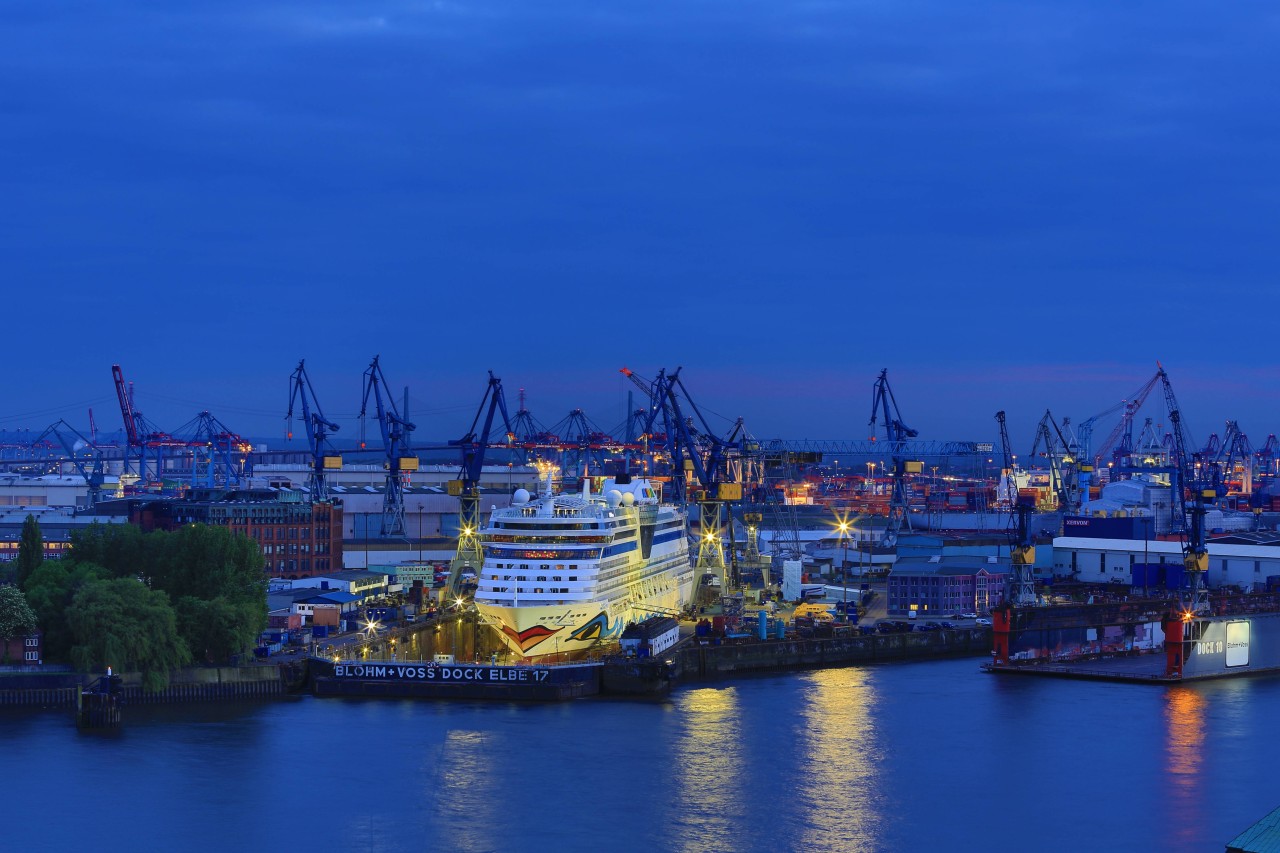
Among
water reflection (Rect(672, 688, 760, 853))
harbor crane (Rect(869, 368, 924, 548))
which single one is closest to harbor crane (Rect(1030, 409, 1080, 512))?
harbor crane (Rect(869, 368, 924, 548))

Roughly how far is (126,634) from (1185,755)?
12224 millimetres

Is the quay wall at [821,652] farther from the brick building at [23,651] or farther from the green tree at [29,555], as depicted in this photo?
the green tree at [29,555]

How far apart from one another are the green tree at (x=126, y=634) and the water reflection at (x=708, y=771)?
6272 mm

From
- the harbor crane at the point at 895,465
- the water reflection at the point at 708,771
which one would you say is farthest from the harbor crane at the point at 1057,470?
the water reflection at the point at 708,771

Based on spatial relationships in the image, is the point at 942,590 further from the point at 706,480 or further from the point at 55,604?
the point at 55,604

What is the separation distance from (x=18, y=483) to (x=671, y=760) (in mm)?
43613

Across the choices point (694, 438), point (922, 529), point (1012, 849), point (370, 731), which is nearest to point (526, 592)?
point (370, 731)

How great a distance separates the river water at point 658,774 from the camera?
1580cm

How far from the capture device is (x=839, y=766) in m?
18.6

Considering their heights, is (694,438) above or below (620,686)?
above

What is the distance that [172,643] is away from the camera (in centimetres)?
2212

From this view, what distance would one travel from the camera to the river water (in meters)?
15.8

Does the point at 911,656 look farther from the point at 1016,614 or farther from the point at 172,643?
the point at 172,643

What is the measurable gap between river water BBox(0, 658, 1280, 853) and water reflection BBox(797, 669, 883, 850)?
0.13ft
